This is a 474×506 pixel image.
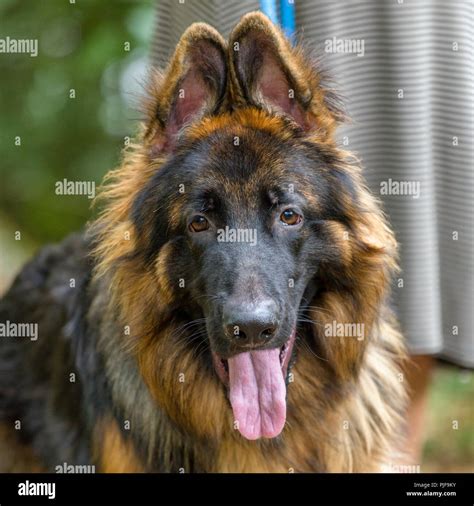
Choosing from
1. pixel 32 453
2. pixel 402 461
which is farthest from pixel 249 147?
pixel 32 453

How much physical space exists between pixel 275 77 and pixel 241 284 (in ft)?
2.51

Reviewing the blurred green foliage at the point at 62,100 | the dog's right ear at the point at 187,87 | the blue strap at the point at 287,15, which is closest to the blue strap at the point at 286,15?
the blue strap at the point at 287,15

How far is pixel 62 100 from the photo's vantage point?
5707 millimetres

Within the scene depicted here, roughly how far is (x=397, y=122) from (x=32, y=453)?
224cm

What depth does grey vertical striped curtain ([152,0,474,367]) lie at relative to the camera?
3303mm

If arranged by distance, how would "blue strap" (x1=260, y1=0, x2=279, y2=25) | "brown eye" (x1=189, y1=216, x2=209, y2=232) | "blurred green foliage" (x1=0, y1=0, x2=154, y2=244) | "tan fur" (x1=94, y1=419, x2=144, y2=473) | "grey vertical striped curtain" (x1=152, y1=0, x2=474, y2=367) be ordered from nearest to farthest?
"brown eye" (x1=189, y1=216, x2=209, y2=232) → "blue strap" (x1=260, y1=0, x2=279, y2=25) → "tan fur" (x1=94, y1=419, x2=144, y2=473) → "grey vertical striped curtain" (x1=152, y1=0, x2=474, y2=367) → "blurred green foliage" (x1=0, y1=0, x2=154, y2=244)

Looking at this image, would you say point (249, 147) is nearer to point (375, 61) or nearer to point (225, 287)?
point (225, 287)

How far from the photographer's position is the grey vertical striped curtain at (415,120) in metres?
3.30

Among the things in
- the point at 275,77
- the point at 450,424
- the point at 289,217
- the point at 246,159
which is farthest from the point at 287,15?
the point at 450,424

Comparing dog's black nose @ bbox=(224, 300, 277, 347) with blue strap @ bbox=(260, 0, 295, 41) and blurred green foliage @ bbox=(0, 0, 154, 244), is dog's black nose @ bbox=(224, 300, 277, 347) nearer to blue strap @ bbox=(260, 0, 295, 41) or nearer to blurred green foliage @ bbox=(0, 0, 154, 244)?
blue strap @ bbox=(260, 0, 295, 41)

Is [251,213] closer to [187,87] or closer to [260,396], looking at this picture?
[187,87]

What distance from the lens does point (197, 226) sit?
2.85m

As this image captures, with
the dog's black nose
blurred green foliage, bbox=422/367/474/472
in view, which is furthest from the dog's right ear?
blurred green foliage, bbox=422/367/474/472

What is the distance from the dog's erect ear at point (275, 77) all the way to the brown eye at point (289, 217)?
0.35m
